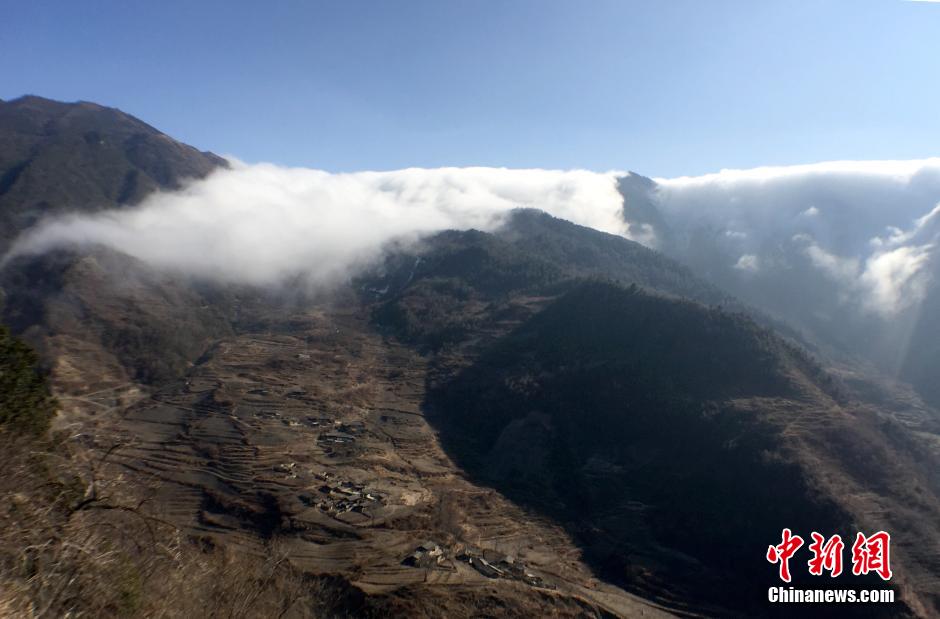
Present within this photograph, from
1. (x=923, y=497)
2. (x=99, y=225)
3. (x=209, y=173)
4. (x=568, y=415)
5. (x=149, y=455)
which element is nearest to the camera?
(x=923, y=497)

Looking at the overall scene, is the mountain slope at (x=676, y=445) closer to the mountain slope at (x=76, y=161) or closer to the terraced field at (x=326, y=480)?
the terraced field at (x=326, y=480)

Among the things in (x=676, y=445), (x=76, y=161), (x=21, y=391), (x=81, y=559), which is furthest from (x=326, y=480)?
(x=76, y=161)

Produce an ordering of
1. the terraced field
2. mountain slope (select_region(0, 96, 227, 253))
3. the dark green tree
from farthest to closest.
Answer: mountain slope (select_region(0, 96, 227, 253))
the terraced field
the dark green tree

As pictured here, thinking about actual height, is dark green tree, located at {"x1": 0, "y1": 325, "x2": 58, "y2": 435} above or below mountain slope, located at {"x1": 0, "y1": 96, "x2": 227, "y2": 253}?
below

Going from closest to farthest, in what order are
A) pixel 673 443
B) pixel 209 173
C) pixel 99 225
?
pixel 673 443 → pixel 99 225 → pixel 209 173

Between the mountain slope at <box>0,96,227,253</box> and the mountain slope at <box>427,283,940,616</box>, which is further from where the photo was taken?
the mountain slope at <box>0,96,227,253</box>

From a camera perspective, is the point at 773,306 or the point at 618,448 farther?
the point at 773,306

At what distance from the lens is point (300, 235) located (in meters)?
165

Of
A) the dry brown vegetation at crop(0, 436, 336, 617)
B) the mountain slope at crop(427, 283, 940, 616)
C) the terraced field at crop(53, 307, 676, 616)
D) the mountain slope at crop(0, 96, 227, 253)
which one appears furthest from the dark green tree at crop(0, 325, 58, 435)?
the mountain slope at crop(0, 96, 227, 253)

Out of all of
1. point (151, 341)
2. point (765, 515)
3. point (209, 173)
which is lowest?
point (765, 515)

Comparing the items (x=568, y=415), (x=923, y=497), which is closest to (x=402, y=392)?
(x=568, y=415)

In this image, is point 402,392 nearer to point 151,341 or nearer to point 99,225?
point 151,341

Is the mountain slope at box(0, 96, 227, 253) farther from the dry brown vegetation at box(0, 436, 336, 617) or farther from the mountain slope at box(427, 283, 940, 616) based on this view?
the dry brown vegetation at box(0, 436, 336, 617)

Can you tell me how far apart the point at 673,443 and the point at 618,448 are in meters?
5.54
